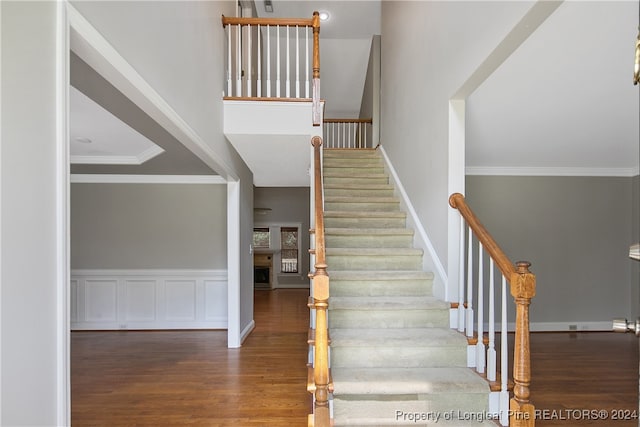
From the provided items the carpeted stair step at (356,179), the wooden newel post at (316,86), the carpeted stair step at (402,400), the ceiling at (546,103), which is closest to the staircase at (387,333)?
the carpeted stair step at (402,400)

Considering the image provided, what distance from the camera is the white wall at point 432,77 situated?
202 cm

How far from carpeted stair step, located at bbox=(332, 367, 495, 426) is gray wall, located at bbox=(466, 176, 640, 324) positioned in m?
2.98

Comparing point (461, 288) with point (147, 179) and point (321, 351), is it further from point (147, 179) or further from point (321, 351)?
point (147, 179)

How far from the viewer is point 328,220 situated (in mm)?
3400

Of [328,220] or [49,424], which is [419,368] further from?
[49,424]

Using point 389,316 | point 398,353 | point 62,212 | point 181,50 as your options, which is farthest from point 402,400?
point 181,50

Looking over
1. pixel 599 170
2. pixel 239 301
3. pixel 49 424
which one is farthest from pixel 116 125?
pixel 599 170

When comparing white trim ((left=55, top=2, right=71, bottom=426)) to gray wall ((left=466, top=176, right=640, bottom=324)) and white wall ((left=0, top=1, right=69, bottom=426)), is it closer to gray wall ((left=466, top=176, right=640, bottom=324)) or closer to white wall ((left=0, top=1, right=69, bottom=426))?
white wall ((left=0, top=1, right=69, bottom=426))

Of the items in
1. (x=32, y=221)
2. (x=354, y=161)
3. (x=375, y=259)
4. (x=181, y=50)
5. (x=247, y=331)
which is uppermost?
(x=181, y=50)

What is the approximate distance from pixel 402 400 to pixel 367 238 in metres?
1.47

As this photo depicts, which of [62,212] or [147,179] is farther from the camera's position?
[147,179]

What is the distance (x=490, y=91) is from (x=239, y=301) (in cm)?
342

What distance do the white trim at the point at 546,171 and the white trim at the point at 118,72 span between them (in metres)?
3.63

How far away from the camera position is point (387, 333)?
7.83 ft
